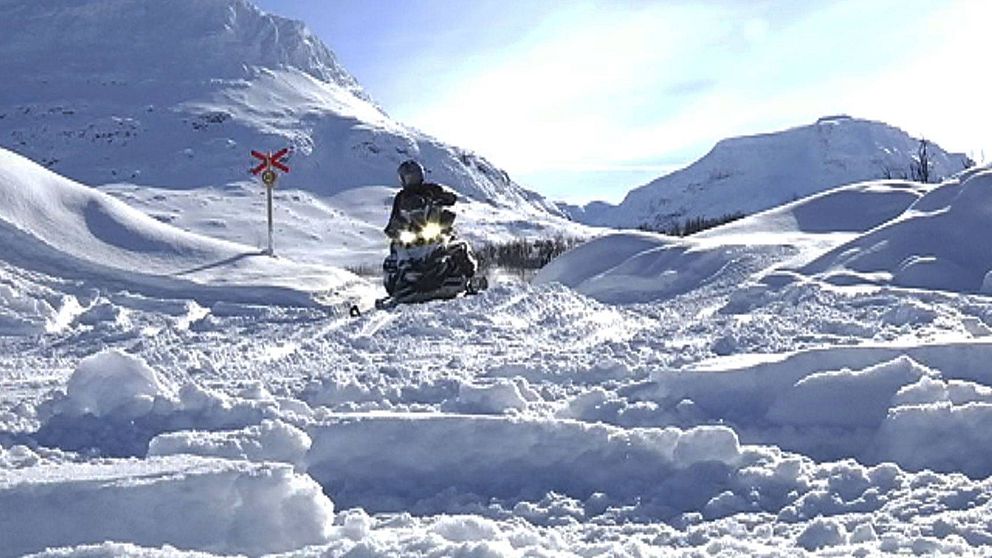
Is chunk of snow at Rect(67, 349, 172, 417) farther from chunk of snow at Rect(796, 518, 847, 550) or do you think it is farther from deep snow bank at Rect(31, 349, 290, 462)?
chunk of snow at Rect(796, 518, 847, 550)

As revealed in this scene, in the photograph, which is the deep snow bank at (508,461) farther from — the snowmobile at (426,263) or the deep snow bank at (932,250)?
the snowmobile at (426,263)

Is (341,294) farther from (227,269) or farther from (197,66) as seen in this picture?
(197,66)

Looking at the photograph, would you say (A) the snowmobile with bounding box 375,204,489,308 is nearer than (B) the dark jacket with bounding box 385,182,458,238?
Yes

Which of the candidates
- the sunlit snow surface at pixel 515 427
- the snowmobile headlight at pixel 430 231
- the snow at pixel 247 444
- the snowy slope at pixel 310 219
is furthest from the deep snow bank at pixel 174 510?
the snowy slope at pixel 310 219

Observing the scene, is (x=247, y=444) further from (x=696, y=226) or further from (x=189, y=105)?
(x=189, y=105)

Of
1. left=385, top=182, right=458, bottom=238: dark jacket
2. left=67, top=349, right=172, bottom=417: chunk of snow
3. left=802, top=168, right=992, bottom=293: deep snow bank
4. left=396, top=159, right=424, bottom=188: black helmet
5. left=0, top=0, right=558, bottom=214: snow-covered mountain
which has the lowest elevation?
left=67, top=349, right=172, bottom=417: chunk of snow

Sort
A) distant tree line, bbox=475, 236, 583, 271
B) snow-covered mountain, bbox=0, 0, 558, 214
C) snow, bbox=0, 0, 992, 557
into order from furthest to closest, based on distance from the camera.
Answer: snow-covered mountain, bbox=0, 0, 558, 214 → distant tree line, bbox=475, 236, 583, 271 → snow, bbox=0, 0, 992, 557

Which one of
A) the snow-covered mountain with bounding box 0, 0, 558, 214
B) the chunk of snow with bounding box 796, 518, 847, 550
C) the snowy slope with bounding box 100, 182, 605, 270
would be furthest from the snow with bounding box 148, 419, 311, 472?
the snow-covered mountain with bounding box 0, 0, 558, 214

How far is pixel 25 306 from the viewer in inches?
452

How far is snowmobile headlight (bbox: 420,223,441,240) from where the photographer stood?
1364 centimetres

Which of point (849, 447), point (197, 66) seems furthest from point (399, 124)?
point (849, 447)

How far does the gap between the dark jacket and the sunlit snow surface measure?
2158mm

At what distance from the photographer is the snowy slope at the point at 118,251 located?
13906 mm

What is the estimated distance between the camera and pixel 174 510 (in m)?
3.32
